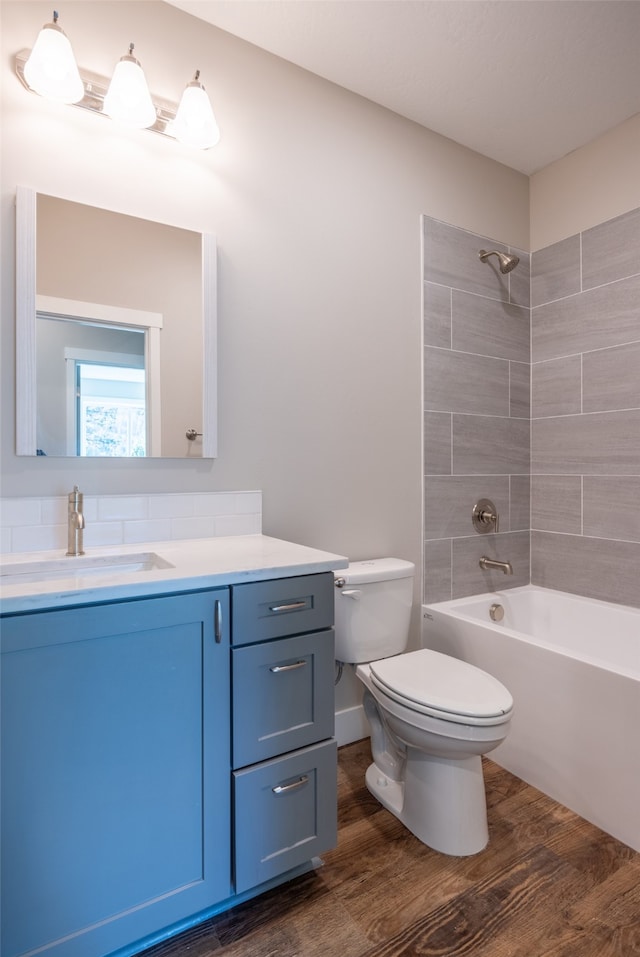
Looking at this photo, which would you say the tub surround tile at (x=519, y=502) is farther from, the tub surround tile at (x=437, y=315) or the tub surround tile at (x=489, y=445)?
the tub surround tile at (x=437, y=315)

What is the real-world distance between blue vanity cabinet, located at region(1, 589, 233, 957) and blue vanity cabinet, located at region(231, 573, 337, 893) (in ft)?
0.14

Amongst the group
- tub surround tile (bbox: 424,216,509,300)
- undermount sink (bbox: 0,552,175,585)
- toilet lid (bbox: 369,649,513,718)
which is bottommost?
toilet lid (bbox: 369,649,513,718)

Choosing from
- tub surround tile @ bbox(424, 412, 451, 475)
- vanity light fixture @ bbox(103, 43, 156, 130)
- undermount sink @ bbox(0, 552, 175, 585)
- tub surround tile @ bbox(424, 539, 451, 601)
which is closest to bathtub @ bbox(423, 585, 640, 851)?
tub surround tile @ bbox(424, 539, 451, 601)

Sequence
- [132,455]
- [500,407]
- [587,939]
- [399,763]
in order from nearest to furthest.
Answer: [587,939] < [132,455] < [399,763] < [500,407]

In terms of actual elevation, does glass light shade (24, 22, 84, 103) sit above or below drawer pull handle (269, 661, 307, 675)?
above

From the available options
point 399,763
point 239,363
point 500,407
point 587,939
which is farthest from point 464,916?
point 500,407

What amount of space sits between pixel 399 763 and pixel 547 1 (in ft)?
8.49

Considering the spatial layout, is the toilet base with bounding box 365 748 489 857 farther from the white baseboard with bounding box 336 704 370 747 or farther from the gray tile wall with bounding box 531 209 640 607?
the gray tile wall with bounding box 531 209 640 607

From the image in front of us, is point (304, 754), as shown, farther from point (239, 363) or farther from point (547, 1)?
point (547, 1)

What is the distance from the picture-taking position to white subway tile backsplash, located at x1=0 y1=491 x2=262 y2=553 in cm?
145

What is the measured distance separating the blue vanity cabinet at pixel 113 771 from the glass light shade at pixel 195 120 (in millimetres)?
1439

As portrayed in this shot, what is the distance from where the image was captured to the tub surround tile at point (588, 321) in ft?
7.42

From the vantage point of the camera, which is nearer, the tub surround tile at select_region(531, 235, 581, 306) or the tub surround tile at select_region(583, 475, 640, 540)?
the tub surround tile at select_region(583, 475, 640, 540)

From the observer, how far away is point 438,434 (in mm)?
2332
